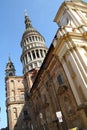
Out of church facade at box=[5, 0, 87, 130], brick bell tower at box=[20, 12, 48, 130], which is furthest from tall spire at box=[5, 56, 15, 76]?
church facade at box=[5, 0, 87, 130]

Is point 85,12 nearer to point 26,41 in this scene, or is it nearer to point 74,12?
point 74,12

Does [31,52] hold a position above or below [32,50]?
below

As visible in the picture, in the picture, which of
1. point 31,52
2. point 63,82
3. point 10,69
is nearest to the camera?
point 63,82

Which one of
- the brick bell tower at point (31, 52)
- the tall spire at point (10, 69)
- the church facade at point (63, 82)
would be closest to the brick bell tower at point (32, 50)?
the brick bell tower at point (31, 52)

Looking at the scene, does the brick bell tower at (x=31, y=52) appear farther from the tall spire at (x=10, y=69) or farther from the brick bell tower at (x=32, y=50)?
the tall spire at (x=10, y=69)

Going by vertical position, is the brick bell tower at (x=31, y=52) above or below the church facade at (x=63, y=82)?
above

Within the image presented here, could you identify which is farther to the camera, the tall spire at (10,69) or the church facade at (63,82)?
Result: the tall spire at (10,69)

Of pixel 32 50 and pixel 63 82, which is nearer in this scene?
pixel 63 82

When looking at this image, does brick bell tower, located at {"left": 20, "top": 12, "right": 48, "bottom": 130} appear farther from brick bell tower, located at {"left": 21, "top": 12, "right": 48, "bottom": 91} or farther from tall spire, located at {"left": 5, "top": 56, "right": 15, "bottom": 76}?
tall spire, located at {"left": 5, "top": 56, "right": 15, "bottom": 76}

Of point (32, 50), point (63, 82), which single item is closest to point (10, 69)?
point (32, 50)

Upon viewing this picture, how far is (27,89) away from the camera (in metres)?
44.6

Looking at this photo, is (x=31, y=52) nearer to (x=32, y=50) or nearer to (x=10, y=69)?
(x=32, y=50)

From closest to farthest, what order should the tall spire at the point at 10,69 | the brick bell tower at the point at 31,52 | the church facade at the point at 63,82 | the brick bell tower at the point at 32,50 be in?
the church facade at the point at 63,82 < the brick bell tower at the point at 31,52 < the tall spire at the point at 10,69 < the brick bell tower at the point at 32,50

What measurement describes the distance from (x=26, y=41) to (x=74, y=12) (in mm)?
35723
